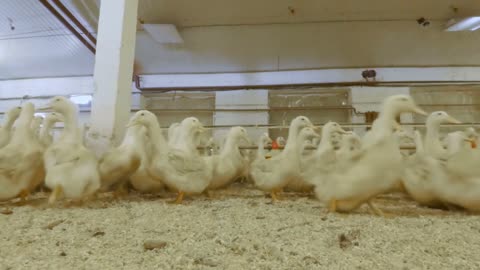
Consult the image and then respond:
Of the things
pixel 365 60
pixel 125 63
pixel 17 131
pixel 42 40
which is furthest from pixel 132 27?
pixel 365 60

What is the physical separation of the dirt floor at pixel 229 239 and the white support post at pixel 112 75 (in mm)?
934

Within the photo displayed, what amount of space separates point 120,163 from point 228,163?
39.4 inches

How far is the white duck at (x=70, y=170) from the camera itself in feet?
6.70

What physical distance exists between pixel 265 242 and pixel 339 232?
0.37m

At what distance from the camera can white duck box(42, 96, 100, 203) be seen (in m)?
2.04

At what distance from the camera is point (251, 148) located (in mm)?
3818

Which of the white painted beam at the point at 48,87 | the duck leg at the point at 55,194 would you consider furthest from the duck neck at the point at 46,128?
the white painted beam at the point at 48,87

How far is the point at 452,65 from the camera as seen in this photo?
23.5 ft

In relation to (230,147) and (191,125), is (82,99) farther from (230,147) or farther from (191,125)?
(191,125)

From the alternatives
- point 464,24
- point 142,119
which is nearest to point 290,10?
point 464,24

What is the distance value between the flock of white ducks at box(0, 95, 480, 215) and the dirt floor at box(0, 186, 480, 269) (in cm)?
15

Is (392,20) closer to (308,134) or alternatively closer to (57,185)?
(308,134)

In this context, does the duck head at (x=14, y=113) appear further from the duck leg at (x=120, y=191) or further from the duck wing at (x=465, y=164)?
the duck wing at (x=465, y=164)

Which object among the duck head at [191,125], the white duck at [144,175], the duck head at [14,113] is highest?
the duck head at [14,113]
